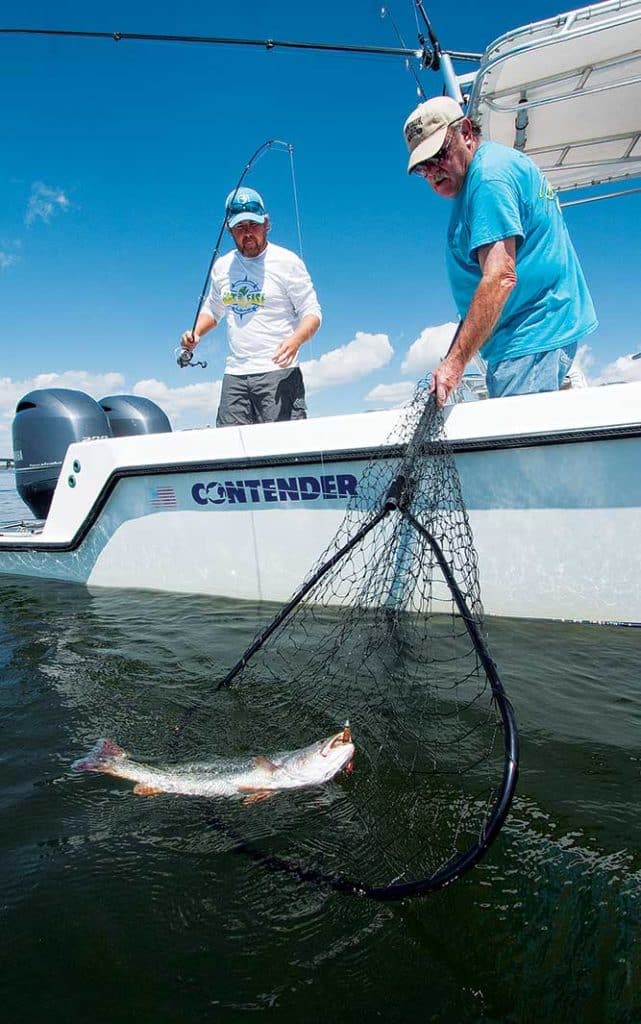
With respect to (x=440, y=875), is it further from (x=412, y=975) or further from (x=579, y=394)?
(x=579, y=394)

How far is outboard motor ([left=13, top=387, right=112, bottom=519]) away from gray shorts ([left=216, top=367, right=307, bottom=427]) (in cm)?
177

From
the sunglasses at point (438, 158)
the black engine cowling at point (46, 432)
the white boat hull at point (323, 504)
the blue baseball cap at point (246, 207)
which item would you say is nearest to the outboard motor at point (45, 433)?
the black engine cowling at point (46, 432)

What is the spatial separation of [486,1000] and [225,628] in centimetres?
277

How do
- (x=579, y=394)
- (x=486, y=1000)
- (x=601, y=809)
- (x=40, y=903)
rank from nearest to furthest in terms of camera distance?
1. (x=486, y=1000)
2. (x=40, y=903)
3. (x=601, y=809)
4. (x=579, y=394)

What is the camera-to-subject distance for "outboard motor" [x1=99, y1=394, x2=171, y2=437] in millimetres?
6422

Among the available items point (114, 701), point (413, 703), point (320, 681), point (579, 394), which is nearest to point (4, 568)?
point (114, 701)

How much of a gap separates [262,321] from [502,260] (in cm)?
217

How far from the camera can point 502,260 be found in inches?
115

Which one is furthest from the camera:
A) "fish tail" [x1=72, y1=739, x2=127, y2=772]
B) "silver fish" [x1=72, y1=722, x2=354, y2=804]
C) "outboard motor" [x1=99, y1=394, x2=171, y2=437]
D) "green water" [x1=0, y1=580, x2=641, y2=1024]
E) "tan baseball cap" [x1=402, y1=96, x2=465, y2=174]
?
"outboard motor" [x1=99, y1=394, x2=171, y2=437]

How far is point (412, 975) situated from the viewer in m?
1.40

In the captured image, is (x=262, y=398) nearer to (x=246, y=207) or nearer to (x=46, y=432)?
(x=246, y=207)

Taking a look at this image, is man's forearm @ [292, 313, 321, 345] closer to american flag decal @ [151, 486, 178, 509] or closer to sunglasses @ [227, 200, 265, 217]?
sunglasses @ [227, 200, 265, 217]

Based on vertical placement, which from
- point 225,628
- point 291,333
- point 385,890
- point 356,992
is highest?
point 291,333

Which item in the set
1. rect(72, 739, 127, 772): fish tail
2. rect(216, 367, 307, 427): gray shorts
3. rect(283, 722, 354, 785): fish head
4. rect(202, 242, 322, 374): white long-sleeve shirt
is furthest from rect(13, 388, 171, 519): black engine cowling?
rect(283, 722, 354, 785): fish head
